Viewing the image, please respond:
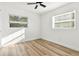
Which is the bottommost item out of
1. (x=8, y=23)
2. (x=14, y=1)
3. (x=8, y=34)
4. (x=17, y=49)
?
(x=17, y=49)

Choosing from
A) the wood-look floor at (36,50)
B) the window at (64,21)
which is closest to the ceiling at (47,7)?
the window at (64,21)

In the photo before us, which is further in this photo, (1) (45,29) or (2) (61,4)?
(1) (45,29)

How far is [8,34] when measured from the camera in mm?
1907

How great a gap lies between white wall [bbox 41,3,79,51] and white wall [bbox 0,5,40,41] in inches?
5.3

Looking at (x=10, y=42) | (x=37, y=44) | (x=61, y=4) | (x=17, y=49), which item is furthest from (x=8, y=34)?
(x=61, y=4)

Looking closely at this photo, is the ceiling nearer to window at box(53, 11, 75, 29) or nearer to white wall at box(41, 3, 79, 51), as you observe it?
white wall at box(41, 3, 79, 51)

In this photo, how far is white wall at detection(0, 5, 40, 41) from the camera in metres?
1.88

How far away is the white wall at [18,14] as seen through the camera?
6.17 ft

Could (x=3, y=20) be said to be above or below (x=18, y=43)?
above

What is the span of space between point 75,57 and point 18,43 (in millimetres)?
1041

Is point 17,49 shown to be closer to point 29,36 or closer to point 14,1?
point 29,36

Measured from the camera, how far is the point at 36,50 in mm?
1933

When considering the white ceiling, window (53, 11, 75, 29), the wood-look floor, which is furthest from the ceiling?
the wood-look floor

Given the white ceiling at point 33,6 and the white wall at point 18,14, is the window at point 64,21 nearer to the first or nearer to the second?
the white ceiling at point 33,6
